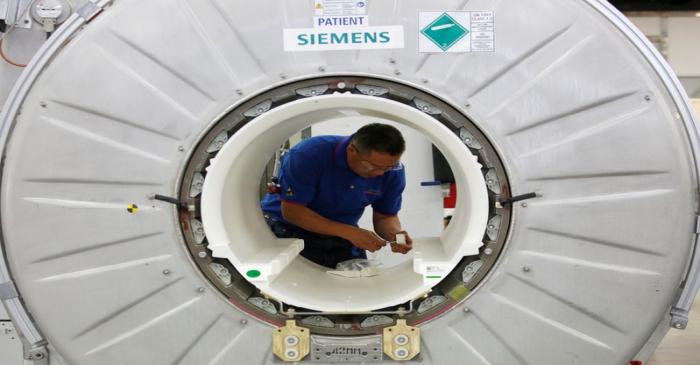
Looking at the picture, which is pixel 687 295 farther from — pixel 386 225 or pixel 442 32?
pixel 386 225

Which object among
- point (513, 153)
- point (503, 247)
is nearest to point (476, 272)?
point (503, 247)

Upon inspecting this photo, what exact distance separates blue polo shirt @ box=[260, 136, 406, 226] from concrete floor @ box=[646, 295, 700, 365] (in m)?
1.71

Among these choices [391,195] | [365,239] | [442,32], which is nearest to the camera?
[442,32]

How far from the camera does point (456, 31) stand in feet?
4.49

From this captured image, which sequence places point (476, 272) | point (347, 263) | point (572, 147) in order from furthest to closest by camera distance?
point (347, 263), point (476, 272), point (572, 147)

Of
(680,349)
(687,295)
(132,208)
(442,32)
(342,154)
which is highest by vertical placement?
(442,32)

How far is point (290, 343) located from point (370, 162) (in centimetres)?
96

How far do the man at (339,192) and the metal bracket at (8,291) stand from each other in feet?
3.99

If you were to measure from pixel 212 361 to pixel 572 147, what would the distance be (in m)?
1.03

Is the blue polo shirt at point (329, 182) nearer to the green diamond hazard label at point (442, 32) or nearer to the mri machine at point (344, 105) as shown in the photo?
the mri machine at point (344, 105)

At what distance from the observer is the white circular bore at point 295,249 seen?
139 cm

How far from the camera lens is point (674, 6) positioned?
3.94m

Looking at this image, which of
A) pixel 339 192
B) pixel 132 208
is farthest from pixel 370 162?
pixel 132 208

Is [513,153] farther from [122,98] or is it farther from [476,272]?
[122,98]
